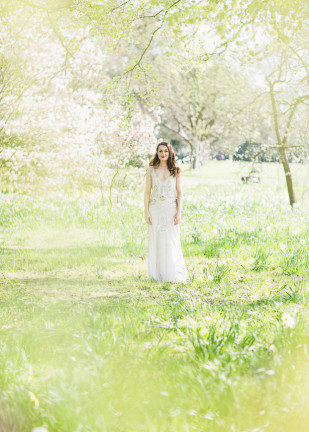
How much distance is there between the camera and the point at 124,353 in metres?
3.75

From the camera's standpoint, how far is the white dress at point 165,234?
6.70 m

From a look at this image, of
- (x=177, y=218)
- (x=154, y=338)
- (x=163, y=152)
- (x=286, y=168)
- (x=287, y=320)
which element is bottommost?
(x=154, y=338)

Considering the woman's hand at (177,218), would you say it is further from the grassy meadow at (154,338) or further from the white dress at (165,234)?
the grassy meadow at (154,338)

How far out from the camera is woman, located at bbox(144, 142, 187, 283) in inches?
263

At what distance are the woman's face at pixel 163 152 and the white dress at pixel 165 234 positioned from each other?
223mm

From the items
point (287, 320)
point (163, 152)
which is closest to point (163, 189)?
point (163, 152)

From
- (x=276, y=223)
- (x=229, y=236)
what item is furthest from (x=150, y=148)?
(x=229, y=236)

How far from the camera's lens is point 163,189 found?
6.73 metres

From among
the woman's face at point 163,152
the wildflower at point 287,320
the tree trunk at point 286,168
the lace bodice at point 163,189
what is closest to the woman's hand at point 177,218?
the lace bodice at point 163,189

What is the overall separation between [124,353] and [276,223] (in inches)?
271

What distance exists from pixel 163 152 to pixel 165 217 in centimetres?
87

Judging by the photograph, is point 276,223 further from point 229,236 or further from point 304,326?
point 304,326

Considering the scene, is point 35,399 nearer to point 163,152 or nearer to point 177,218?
point 177,218

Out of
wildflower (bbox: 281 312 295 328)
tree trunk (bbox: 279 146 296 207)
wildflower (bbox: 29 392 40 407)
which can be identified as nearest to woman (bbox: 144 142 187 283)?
wildflower (bbox: 281 312 295 328)
